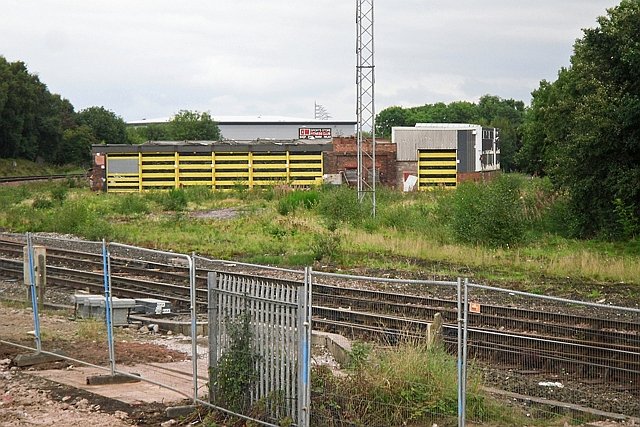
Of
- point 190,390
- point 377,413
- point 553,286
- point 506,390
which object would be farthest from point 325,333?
point 553,286

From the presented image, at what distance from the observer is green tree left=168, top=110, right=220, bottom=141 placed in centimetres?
11375

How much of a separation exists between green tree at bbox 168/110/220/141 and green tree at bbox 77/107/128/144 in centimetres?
718

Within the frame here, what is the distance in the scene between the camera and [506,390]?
1001 centimetres

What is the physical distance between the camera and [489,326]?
49.0 feet

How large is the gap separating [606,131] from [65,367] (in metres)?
22.4

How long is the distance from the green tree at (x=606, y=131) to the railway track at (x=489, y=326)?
47.3ft

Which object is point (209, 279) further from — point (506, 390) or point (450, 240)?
point (450, 240)

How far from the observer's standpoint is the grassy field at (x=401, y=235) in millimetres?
22688

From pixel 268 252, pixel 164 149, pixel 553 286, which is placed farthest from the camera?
pixel 164 149

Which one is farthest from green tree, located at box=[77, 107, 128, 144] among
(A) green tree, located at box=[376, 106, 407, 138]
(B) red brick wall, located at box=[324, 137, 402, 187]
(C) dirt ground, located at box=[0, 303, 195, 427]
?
(C) dirt ground, located at box=[0, 303, 195, 427]

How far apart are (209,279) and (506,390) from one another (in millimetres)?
3911

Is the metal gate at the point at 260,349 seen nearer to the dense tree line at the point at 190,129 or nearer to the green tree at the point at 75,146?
the green tree at the point at 75,146

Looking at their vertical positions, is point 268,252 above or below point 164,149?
below

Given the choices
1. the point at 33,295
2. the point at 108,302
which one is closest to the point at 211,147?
the point at 33,295
